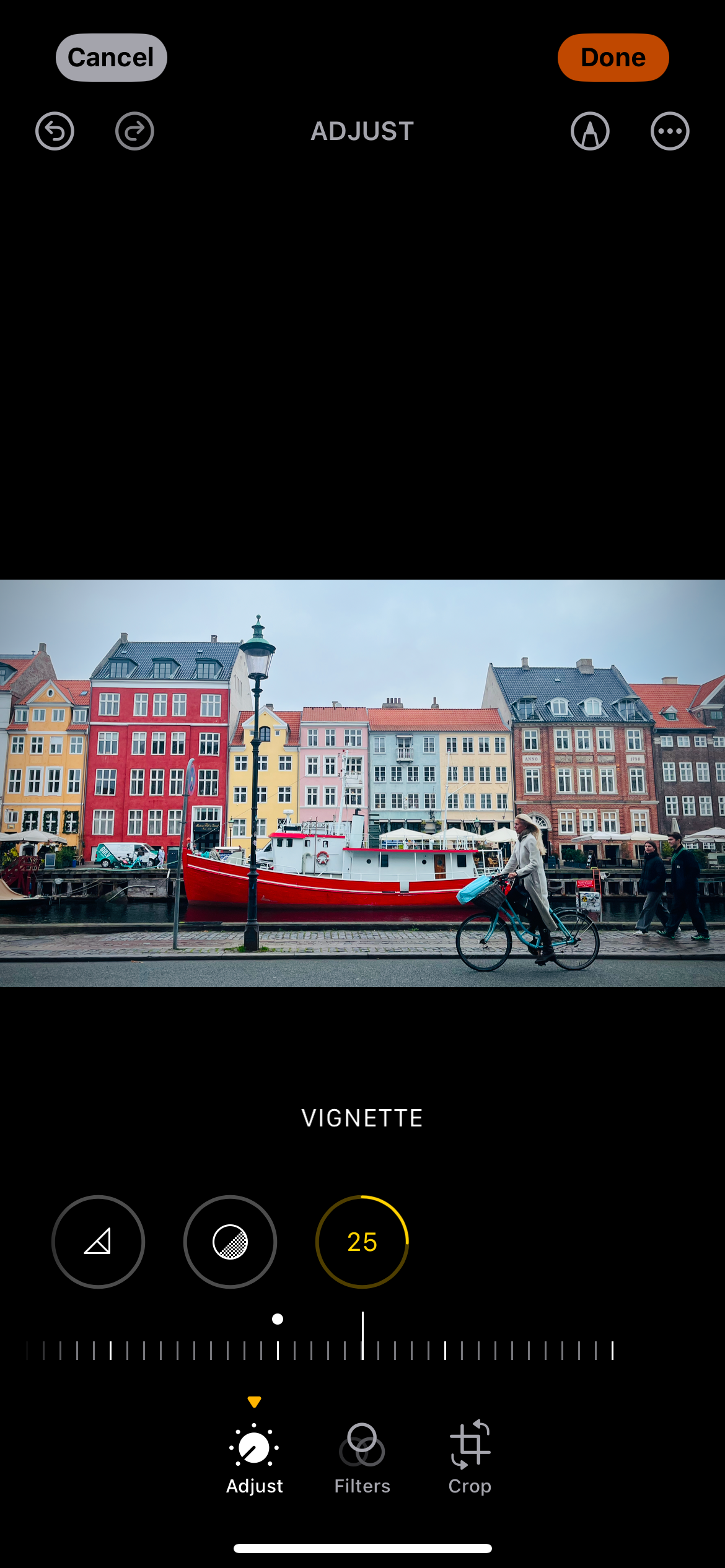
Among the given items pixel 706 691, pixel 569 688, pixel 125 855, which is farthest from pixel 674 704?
pixel 125 855

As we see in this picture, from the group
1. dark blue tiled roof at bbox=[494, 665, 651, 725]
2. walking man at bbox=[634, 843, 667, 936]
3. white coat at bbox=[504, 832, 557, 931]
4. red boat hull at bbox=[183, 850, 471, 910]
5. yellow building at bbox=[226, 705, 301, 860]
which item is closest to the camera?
dark blue tiled roof at bbox=[494, 665, 651, 725]

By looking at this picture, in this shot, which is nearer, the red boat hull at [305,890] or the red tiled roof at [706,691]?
the red tiled roof at [706,691]

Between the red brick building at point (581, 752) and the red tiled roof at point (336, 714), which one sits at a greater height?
the red tiled roof at point (336, 714)

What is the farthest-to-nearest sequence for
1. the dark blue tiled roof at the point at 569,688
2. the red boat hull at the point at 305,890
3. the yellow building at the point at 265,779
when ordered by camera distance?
the red boat hull at the point at 305,890 < the yellow building at the point at 265,779 < the dark blue tiled roof at the point at 569,688

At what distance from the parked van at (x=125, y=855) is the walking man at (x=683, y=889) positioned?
1163 millimetres

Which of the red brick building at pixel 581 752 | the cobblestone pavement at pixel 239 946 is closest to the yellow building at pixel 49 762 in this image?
the cobblestone pavement at pixel 239 946

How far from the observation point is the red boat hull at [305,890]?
6.00 ft

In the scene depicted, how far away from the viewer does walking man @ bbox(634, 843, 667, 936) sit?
4.27 feet

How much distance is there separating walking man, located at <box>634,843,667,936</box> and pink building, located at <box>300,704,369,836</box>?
624 mm
